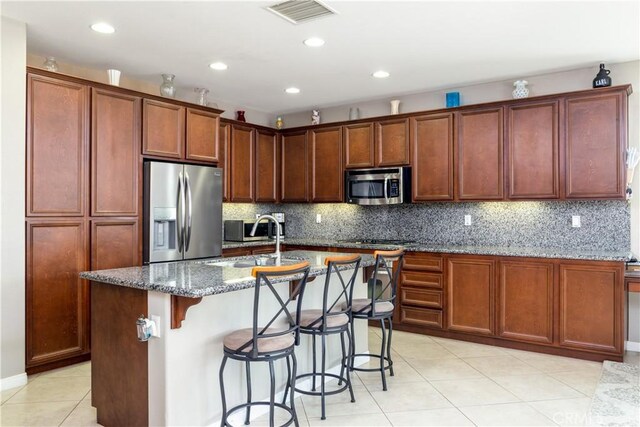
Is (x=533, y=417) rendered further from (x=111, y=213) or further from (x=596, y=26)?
(x=111, y=213)

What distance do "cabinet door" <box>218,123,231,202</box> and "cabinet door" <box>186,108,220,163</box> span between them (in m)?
0.36

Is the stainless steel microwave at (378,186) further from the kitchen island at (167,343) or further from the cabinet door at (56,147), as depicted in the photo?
the cabinet door at (56,147)

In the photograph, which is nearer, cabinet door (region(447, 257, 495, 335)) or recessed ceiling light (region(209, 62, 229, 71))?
recessed ceiling light (region(209, 62, 229, 71))

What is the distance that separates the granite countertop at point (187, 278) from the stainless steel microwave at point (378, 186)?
7.49 ft

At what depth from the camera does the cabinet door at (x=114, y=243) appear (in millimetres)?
3898

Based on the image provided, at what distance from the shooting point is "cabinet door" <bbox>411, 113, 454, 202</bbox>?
4922 mm

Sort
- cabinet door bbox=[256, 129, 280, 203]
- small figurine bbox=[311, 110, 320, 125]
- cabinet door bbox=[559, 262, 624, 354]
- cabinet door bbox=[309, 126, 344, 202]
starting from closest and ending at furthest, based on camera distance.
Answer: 1. cabinet door bbox=[559, 262, 624, 354]
2. cabinet door bbox=[309, 126, 344, 202]
3. cabinet door bbox=[256, 129, 280, 203]
4. small figurine bbox=[311, 110, 320, 125]

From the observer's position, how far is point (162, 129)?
441 centimetres

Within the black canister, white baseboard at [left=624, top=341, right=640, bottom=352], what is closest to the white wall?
the black canister

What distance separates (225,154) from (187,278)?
10.3 ft

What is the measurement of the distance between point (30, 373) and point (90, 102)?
219cm

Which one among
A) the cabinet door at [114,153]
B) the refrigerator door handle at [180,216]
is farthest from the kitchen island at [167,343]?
the refrigerator door handle at [180,216]

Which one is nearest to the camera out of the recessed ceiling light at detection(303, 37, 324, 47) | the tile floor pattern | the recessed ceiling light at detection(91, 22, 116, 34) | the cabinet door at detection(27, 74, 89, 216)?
the tile floor pattern

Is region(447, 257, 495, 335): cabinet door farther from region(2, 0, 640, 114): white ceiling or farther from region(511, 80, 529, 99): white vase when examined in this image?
region(2, 0, 640, 114): white ceiling
